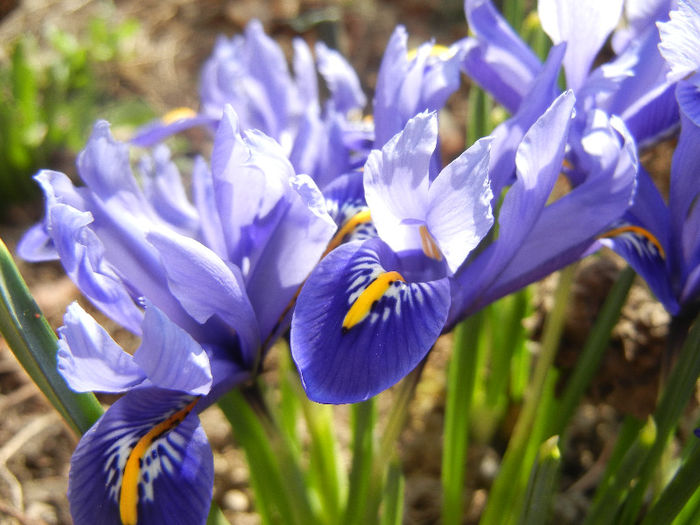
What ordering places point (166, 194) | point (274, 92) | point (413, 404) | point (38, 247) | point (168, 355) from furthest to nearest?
1. point (413, 404)
2. point (274, 92)
3. point (166, 194)
4. point (38, 247)
5. point (168, 355)

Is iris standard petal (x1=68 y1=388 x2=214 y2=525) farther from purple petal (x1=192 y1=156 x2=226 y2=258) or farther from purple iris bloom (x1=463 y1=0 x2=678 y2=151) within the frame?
purple iris bloom (x1=463 y1=0 x2=678 y2=151)

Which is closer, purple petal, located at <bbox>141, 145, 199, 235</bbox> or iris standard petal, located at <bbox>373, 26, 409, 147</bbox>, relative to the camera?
iris standard petal, located at <bbox>373, 26, 409, 147</bbox>

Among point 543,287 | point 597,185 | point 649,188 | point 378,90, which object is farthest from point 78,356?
point 543,287

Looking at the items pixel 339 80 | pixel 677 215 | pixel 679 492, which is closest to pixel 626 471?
pixel 679 492

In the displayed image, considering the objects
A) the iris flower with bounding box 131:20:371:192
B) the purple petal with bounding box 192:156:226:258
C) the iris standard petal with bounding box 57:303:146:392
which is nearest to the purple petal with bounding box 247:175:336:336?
the purple petal with bounding box 192:156:226:258

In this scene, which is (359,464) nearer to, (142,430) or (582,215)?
(142,430)

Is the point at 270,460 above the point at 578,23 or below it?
below
